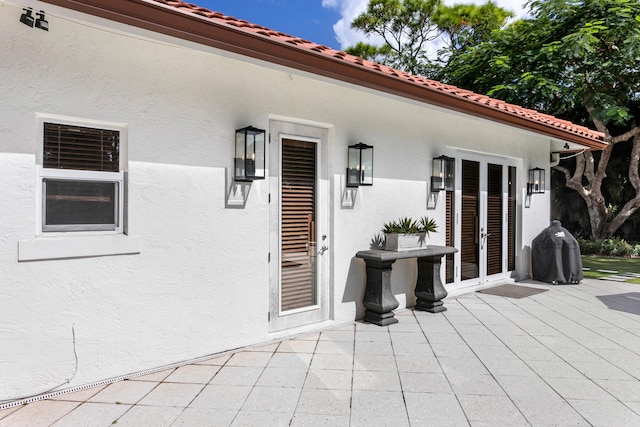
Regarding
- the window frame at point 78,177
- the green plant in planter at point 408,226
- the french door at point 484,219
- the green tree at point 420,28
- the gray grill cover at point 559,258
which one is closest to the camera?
the window frame at point 78,177

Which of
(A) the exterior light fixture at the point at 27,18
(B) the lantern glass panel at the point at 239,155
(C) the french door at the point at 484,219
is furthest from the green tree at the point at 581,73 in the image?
(A) the exterior light fixture at the point at 27,18

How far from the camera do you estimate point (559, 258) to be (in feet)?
26.3

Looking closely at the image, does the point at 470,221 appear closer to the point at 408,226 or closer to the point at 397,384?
the point at 408,226

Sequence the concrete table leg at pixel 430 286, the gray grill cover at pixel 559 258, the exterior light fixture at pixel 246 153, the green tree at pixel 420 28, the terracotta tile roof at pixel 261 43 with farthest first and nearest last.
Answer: the green tree at pixel 420 28 → the gray grill cover at pixel 559 258 → the concrete table leg at pixel 430 286 → the exterior light fixture at pixel 246 153 → the terracotta tile roof at pixel 261 43

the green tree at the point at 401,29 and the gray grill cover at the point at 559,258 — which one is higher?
the green tree at the point at 401,29

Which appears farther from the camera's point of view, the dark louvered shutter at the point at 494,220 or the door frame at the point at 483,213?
the dark louvered shutter at the point at 494,220

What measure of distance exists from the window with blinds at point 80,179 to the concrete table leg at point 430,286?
418cm

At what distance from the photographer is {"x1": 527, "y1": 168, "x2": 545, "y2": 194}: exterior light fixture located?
8.41 metres

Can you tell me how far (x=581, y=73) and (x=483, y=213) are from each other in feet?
25.3

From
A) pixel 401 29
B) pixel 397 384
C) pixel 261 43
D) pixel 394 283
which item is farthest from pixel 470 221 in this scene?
pixel 401 29

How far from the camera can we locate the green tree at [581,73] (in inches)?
426

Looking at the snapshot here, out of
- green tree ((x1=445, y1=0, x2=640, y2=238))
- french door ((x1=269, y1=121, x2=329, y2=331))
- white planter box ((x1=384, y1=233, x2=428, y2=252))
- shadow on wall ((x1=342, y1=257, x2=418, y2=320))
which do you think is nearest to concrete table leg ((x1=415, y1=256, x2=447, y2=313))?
shadow on wall ((x1=342, y1=257, x2=418, y2=320))

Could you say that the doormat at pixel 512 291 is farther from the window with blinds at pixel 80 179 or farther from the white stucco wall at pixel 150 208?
the window with blinds at pixel 80 179

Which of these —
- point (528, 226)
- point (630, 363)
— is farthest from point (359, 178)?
point (528, 226)
